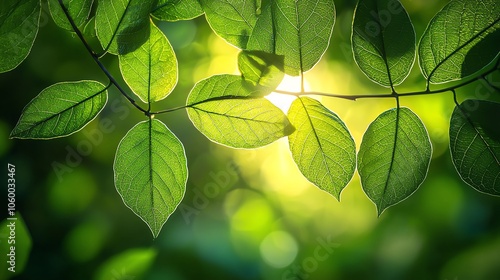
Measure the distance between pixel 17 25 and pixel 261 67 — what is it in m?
0.20

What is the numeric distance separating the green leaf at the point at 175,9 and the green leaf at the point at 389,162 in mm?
169

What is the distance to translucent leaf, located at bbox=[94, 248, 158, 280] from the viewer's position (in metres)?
0.76

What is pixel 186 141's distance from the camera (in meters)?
0.91

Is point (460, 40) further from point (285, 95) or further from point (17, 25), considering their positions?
point (17, 25)

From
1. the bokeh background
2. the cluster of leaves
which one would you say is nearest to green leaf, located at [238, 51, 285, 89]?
the cluster of leaves

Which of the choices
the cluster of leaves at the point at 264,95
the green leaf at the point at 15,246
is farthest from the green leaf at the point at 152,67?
the green leaf at the point at 15,246

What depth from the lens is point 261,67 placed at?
37 cm

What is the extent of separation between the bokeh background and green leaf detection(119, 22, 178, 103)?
440 millimetres

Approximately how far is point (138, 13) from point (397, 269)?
0.74 meters

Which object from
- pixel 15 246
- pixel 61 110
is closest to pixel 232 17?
pixel 61 110

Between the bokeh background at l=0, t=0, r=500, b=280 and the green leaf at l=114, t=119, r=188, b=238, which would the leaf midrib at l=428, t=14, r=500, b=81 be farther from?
the bokeh background at l=0, t=0, r=500, b=280

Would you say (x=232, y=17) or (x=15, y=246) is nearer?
(x=232, y=17)

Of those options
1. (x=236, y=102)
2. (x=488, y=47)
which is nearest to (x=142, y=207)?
(x=236, y=102)

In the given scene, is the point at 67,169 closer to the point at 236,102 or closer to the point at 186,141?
the point at 186,141
